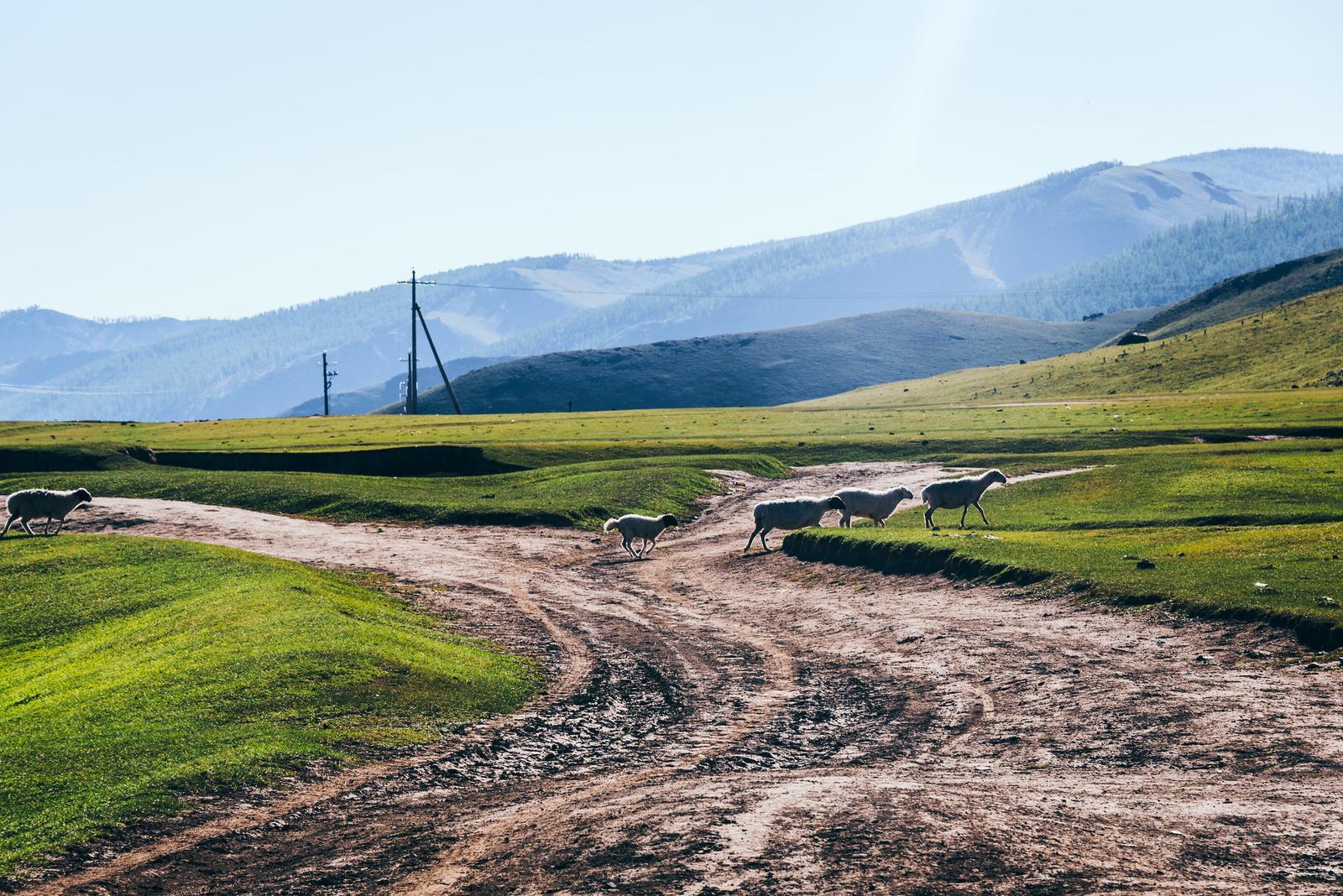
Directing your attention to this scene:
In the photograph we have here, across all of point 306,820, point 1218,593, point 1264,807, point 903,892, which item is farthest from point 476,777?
point 1218,593

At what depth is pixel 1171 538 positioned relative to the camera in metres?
35.3

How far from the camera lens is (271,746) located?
59.3 feet

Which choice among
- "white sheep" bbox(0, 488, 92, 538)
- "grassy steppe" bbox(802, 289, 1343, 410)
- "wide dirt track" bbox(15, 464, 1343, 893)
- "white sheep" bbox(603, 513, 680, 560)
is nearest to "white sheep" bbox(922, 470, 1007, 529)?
"white sheep" bbox(603, 513, 680, 560)

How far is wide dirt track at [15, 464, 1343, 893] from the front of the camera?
13180 mm

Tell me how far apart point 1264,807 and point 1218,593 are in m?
12.1

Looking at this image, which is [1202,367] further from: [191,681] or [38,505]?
[191,681]

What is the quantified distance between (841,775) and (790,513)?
2717 centimetres

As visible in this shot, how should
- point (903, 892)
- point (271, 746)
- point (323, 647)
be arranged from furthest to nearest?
point (323, 647), point (271, 746), point (903, 892)

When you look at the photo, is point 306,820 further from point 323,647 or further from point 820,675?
point 820,675

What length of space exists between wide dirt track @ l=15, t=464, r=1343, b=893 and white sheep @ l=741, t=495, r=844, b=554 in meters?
11.9

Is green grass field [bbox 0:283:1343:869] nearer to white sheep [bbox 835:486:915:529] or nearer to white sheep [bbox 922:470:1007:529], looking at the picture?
white sheep [bbox 835:486:915:529]

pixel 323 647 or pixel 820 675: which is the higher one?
pixel 323 647

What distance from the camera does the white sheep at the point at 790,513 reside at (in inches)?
1729

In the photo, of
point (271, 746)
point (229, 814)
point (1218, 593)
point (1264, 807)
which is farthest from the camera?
point (1218, 593)
